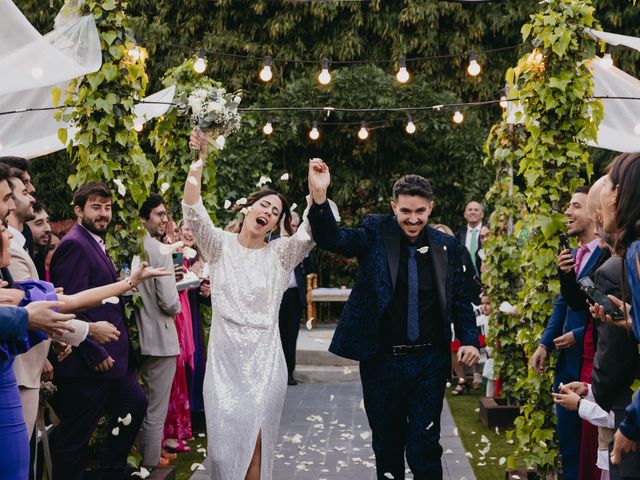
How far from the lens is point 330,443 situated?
29.0 feet

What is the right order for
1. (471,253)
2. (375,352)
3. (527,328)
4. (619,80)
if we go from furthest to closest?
1. (471,253)
2. (619,80)
3. (527,328)
4. (375,352)

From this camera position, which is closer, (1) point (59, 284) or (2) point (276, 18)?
(1) point (59, 284)

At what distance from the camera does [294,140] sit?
17.7 meters

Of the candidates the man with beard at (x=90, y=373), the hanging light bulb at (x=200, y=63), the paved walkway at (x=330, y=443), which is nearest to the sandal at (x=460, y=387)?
the paved walkway at (x=330, y=443)

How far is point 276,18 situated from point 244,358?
13.9 m

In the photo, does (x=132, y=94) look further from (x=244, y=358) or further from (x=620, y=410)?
(x=620, y=410)

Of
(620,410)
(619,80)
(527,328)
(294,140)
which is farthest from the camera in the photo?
(294,140)

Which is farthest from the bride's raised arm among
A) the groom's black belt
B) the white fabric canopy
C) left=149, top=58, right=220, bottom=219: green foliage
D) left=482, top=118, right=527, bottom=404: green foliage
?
left=149, top=58, right=220, bottom=219: green foliage

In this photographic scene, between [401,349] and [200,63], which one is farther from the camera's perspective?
[200,63]

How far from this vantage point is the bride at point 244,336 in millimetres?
Result: 5715

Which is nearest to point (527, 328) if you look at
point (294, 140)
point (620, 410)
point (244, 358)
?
point (244, 358)

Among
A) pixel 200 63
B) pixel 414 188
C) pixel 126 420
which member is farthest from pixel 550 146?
pixel 200 63

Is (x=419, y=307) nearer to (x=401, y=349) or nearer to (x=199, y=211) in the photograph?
(x=401, y=349)

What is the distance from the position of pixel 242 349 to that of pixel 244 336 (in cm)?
8
